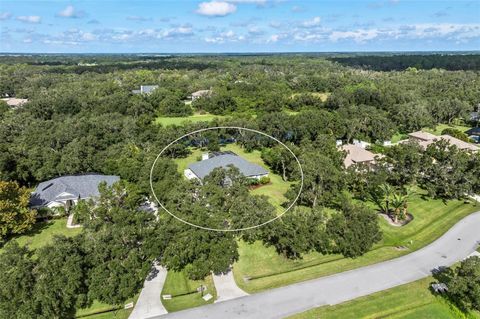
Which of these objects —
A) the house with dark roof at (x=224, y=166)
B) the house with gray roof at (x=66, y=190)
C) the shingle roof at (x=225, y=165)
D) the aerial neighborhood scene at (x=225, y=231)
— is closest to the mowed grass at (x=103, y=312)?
the aerial neighborhood scene at (x=225, y=231)

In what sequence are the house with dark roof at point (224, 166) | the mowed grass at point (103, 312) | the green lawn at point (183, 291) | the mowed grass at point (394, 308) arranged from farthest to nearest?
the house with dark roof at point (224, 166)
the green lawn at point (183, 291)
the mowed grass at point (394, 308)
the mowed grass at point (103, 312)

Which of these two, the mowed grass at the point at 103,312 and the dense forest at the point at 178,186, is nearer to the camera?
the mowed grass at the point at 103,312

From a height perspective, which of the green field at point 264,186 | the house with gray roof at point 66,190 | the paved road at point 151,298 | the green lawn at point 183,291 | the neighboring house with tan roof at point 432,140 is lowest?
the green lawn at point 183,291

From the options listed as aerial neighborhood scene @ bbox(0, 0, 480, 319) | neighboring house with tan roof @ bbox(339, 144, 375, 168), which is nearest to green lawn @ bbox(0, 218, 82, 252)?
aerial neighborhood scene @ bbox(0, 0, 480, 319)

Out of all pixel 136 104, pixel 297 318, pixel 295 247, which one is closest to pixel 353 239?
pixel 295 247

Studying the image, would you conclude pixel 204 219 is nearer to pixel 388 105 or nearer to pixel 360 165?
pixel 360 165

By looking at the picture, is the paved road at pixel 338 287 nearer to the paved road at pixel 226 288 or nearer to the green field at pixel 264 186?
the paved road at pixel 226 288
